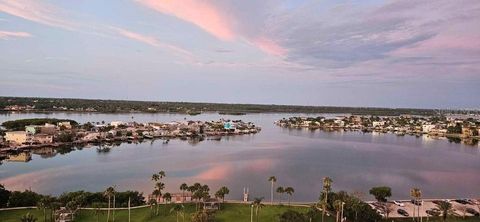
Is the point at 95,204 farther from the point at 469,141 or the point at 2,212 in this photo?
the point at 469,141

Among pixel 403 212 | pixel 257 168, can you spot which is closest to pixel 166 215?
pixel 403 212

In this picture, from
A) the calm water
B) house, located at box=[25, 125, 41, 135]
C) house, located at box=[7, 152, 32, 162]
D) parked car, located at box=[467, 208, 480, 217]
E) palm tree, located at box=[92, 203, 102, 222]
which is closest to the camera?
palm tree, located at box=[92, 203, 102, 222]

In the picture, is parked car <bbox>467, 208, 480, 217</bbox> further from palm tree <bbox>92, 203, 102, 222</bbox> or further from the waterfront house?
the waterfront house

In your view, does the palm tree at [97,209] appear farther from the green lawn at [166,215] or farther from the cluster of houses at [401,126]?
the cluster of houses at [401,126]

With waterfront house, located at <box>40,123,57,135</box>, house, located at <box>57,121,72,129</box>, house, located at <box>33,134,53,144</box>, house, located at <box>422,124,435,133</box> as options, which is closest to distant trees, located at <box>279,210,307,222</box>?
house, located at <box>33,134,53,144</box>

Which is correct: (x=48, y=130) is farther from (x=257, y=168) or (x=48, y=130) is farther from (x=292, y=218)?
(x=292, y=218)

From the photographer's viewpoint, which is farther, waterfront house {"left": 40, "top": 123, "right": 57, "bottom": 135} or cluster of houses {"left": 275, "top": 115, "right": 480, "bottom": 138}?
cluster of houses {"left": 275, "top": 115, "right": 480, "bottom": 138}

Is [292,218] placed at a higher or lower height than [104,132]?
higher

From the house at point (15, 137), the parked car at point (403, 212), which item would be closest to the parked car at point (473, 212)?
Answer: the parked car at point (403, 212)
